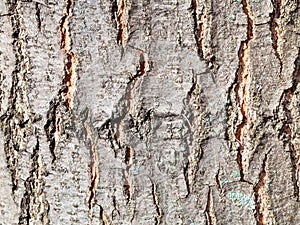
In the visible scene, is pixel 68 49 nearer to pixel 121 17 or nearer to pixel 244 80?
pixel 121 17

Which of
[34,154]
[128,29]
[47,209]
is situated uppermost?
[128,29]

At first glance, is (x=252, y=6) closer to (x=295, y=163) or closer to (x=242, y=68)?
(x=242, y=68)

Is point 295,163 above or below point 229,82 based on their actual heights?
below

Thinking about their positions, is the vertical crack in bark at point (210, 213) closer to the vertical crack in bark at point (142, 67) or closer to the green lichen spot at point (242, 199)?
the green lichen spot at point (242, 199)

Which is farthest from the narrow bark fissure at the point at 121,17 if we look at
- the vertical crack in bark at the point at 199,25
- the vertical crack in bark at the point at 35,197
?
the vertical crack in bark at the point at 35,197

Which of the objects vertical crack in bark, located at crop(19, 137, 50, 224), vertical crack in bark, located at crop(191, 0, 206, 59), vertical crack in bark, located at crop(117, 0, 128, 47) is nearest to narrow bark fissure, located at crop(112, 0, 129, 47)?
vertical crack in bark, located at crop(117, 0, 128, 47)

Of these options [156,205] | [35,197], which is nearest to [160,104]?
[156,205]

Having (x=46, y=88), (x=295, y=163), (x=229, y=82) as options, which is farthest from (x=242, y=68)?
(x=46, y=88)
